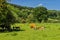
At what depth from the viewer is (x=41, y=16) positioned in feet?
349

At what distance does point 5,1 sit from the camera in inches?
1533

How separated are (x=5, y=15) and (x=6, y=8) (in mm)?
1323

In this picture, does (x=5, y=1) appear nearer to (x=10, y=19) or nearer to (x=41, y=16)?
(x=10, y=19)

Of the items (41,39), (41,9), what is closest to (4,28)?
(41,39)

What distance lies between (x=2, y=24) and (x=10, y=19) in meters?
2.01

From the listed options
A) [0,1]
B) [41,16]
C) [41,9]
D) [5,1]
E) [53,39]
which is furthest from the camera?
[41,9]

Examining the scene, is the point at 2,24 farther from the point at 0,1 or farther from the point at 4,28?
the point at 0,1

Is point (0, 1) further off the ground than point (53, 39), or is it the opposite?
point (0, 1)

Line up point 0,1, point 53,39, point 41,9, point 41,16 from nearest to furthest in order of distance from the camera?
point 53,39 < point 0,1 < point 41,16 < point 41,9

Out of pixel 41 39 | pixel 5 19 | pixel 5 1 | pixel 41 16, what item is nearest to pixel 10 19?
pixel 5 19

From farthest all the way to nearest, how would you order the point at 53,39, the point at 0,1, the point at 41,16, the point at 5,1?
the point at 41,16 < the point at 5,1 < the point at 0,1 < the point at 53,39

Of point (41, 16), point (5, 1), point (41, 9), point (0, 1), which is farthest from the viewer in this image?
point (41, 9)

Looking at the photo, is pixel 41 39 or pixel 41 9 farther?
pixel 41 9

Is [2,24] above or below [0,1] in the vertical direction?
below
